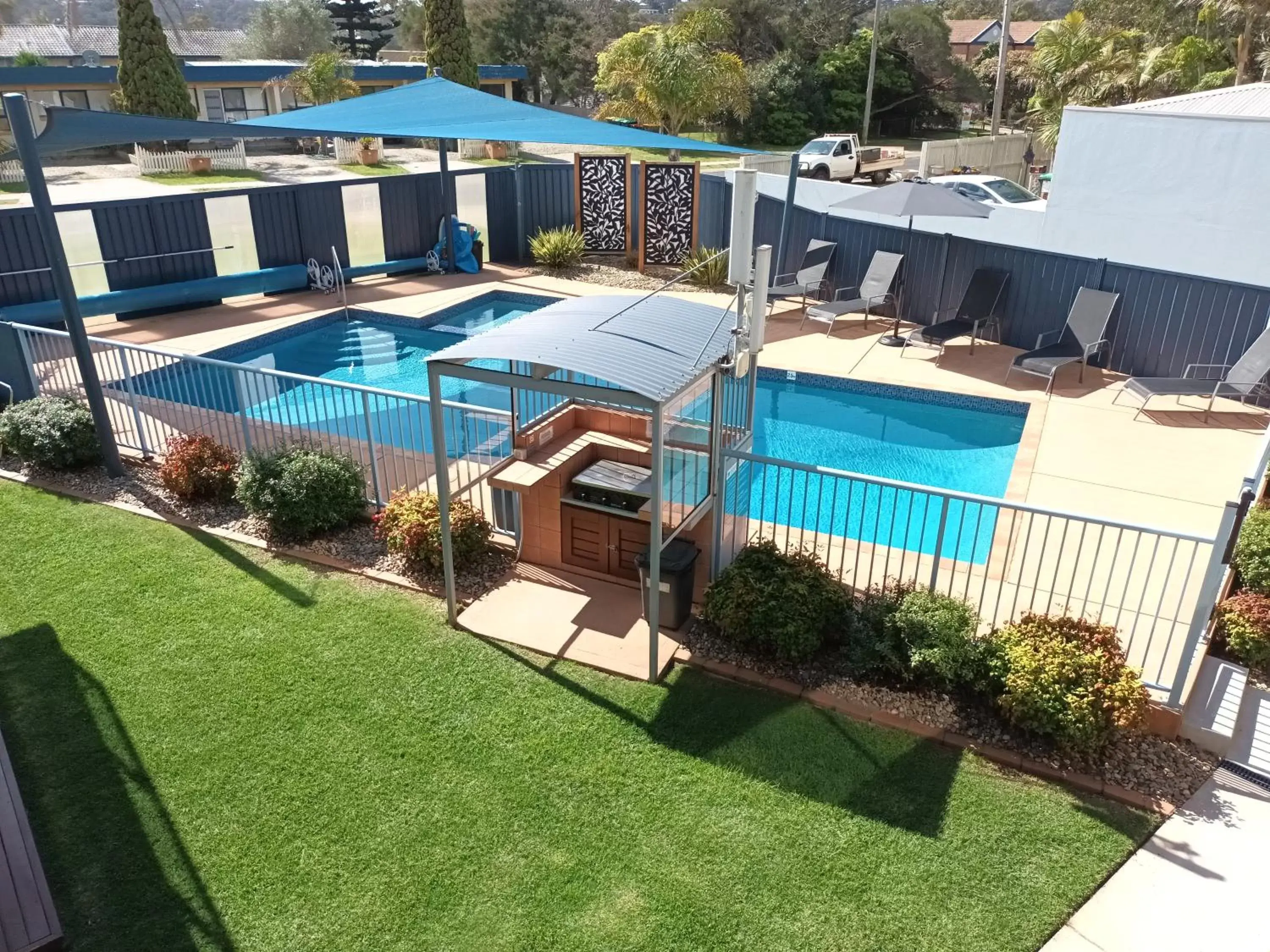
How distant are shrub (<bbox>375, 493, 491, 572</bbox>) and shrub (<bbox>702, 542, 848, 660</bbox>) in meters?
1.86

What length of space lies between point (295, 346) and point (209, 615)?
748cm

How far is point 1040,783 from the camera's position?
4879 mm

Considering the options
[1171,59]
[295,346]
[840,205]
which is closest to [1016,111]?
[1171,59]

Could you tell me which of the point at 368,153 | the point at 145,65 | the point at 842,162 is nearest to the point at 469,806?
the point at 842,162

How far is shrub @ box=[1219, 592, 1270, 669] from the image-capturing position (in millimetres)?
5512

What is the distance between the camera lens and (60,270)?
741cm

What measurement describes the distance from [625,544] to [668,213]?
10.8 meters

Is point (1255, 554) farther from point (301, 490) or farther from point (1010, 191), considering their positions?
point (1010, 191)

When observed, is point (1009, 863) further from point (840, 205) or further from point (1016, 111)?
point (1016, 111)

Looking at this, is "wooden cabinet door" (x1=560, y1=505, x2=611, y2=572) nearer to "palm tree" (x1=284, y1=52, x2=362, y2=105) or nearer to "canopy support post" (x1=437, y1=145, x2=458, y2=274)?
"canopy support post" (x1=437, y1=145, x2=458, y2=274)

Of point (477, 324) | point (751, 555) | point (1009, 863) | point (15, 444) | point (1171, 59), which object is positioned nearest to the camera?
point (1009, 863)

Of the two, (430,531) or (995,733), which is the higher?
(430,531)

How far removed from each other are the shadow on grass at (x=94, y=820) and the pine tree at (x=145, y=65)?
3009 cm

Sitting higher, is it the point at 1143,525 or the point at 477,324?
the point at 1143,525
